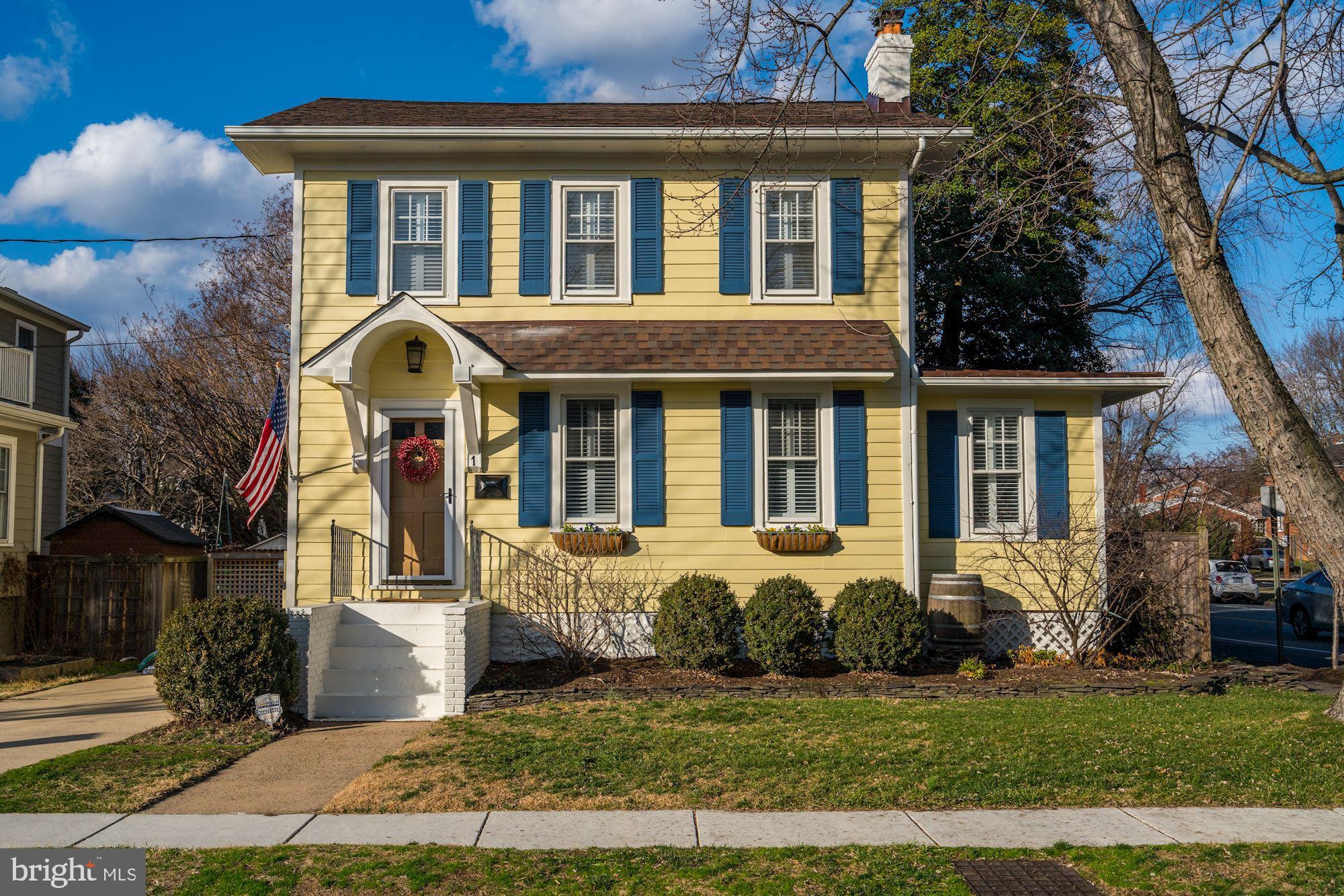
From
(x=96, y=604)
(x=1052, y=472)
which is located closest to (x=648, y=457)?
(x=1052, y=472)

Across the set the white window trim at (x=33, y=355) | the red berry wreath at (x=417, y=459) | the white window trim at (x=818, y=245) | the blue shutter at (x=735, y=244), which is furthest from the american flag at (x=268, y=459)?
the white window trim at (x=33, y=355)

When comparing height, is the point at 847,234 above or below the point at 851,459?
above

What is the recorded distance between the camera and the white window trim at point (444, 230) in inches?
496

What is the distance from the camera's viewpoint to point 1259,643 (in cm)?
1894

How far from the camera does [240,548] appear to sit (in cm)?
1805

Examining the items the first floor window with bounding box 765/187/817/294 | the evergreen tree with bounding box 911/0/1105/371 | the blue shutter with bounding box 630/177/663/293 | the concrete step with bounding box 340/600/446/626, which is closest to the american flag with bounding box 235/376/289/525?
the concrete step with bounding box 340/600/446/626

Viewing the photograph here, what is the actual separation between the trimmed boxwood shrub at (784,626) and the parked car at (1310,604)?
12.2 metres

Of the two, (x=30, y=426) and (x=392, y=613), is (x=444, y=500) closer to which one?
(x=392, y=613)

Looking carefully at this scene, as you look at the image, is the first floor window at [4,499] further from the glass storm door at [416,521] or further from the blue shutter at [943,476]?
the blue shutter at [943,476]

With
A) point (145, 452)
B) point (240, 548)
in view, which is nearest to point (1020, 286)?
point (240, 548)

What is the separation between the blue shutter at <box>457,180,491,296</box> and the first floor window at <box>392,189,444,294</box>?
0.85 feet

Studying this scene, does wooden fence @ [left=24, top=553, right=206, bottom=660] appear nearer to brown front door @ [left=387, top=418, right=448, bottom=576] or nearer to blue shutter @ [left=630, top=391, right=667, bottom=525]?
brown front door @ [left=387, top=418, right=448, bottom=576]

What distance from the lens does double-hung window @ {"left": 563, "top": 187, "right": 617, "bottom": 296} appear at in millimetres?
12812
